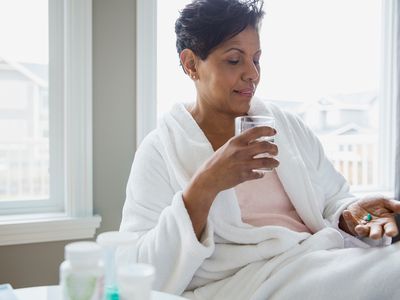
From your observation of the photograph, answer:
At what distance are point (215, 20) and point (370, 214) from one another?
759 millimetres

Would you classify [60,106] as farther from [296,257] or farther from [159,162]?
[296,257]

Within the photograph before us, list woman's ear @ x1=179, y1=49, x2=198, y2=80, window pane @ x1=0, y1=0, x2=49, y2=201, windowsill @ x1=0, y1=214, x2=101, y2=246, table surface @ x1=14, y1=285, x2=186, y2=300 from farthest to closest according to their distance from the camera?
window pane @ x1=0, y1=0, x2=49, y2=201 → windowsill @ x1=0, y1=214, x2=101, y2=246 → woman's ear @ x1=179, y1=49, x2=198, y2=80 → table surface @ x1=14, y1=285, x2=186, y2=300

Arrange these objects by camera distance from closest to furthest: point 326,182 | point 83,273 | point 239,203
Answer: point 83,273, point 239,203, point 326,182

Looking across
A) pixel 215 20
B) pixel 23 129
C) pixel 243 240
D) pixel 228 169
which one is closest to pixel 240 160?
pixel 228 169

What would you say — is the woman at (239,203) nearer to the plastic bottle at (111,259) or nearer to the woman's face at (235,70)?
the woman's face at (235,70)

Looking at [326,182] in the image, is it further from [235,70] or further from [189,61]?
[189,61]

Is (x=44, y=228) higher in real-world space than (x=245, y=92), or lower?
lower

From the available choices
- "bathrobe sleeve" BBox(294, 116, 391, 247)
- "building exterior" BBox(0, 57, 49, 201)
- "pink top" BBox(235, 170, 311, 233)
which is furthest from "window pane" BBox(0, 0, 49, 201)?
"bathrobe sleeve" BBox(294, 116, 391, 247)

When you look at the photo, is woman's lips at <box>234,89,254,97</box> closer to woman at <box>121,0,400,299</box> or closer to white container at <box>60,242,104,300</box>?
woman at <box>121,0,400,299</box>

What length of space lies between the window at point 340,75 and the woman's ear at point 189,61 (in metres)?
1.00

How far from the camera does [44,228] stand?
1.69 m

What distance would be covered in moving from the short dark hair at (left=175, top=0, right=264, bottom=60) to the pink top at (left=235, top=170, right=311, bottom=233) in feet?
1.43

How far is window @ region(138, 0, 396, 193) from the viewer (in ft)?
7.95

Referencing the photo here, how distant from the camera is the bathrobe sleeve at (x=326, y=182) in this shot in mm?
1435
